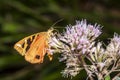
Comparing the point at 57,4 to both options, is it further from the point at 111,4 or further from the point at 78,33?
the point at 78,33

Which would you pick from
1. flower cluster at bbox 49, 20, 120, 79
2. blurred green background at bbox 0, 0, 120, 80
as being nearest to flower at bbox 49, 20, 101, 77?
flower cluster at bbox 49, 20, 120, 79

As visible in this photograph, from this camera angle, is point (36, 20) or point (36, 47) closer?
point (36, 47)

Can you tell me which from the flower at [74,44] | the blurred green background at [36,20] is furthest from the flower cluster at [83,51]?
the blurred green background at [36,20]

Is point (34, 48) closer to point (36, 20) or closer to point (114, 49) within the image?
point (114, 49)

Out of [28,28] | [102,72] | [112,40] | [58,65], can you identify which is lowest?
[102,72]

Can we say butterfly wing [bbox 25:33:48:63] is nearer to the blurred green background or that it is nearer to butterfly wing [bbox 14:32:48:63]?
butterfly wing [bbox 14:32:48:63]

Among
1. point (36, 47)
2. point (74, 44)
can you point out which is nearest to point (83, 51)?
point (74, 44)

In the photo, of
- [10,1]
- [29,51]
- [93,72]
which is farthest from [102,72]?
[10,1]

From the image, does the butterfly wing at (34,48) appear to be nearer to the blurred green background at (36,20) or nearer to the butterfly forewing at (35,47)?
the butterfly forewing at (35,47)
